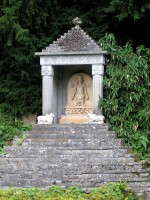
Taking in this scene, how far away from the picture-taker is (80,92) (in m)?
14.6

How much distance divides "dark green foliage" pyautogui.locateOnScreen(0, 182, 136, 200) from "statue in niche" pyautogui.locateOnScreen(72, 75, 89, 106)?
5267 millimetres

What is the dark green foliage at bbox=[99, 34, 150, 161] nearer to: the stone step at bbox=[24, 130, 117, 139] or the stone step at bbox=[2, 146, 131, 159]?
the stone step at bbox=[24, 130, 117, 139]

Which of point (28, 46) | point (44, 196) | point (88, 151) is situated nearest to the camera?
point (44, 196)

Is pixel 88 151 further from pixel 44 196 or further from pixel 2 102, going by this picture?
pixel 2 102

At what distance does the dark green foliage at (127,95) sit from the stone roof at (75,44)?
0.47 m

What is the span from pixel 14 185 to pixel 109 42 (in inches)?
219

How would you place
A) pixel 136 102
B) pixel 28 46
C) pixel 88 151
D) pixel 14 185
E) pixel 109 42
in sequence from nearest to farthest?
pixel 14 185 → pixel 88 151 → pixel 136 102 → pixel 109 42 → pixel 28 46

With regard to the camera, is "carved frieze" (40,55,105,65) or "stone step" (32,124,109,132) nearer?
"stone step" (32,124,109,132)

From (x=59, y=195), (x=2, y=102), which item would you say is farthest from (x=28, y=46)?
(x=59, y=195)

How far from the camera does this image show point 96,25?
16.3m

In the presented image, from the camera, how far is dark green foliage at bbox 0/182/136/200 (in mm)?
9219

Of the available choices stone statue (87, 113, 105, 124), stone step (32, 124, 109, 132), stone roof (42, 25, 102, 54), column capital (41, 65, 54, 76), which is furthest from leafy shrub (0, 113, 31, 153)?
stone roof (42, 25, 102, 54)

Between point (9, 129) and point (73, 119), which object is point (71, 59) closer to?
point (73, 119)

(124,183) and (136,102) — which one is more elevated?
(136,102)
